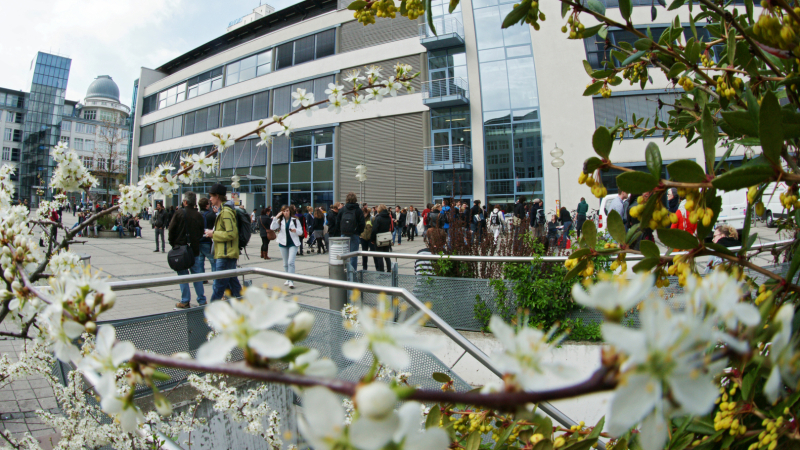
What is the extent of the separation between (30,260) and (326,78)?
993 inches

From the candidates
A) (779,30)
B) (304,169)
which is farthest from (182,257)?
(304,169)

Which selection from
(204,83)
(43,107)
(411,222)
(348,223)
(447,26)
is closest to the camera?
(348,223)

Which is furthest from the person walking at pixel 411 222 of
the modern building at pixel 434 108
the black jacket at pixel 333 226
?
the black jacket at pixel 333 226

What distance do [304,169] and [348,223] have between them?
17.5 meters

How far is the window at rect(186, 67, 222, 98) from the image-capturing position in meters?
30.2

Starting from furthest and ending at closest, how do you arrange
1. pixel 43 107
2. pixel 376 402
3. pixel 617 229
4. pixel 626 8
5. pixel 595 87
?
1. pixel 43 107
2. pixel 595 87
3. pixel 626 8
4. pixel 617 229
5. pixel 376 402

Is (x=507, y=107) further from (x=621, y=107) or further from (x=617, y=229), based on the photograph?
(x=617, y=229)

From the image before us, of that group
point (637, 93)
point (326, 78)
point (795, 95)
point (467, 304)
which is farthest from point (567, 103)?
point (795, 95)

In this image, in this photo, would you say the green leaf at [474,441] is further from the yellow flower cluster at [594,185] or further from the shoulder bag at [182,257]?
the shoulder bag at [182,257]

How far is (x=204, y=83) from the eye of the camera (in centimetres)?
3131

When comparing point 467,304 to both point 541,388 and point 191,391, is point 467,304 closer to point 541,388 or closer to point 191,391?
point 191,391

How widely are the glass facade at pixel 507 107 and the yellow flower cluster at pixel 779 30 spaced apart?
1926 cm

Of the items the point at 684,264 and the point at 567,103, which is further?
the point at 567,103

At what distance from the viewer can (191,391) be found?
2.95 metres
